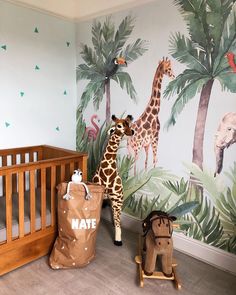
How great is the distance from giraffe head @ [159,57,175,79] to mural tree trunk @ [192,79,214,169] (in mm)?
306

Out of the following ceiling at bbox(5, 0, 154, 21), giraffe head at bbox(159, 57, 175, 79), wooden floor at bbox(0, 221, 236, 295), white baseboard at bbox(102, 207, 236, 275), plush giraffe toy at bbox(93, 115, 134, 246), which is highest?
ceiling at bbox(5, 0, 154, 21)

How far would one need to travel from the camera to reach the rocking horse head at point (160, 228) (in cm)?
173

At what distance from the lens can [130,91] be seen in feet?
7.96

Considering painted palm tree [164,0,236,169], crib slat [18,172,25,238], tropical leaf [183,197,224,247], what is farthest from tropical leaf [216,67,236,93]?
crib slat [18,172,25,238]

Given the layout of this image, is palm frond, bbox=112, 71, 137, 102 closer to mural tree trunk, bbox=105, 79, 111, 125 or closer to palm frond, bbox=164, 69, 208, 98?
mural tree trunk, bbox=105, 79, 111, 125

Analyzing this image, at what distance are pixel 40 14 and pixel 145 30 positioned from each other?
105 centimetres

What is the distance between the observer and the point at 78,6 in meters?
2.76

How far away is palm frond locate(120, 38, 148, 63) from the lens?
228 centimetres

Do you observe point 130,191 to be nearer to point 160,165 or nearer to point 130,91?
point 160,165

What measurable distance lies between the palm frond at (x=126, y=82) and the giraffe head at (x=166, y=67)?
35 cm

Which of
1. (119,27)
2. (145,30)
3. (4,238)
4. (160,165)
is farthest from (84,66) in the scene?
(4,238)

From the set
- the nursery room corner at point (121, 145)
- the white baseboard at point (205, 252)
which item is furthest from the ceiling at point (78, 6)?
the white baseboard at point (205, 252)

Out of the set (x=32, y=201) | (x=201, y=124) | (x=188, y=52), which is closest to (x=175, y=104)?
(x=201, y=124)

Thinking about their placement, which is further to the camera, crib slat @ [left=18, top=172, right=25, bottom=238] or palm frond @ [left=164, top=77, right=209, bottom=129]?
palm frond @ [left=164, top=77, right=209, bottom=129]
